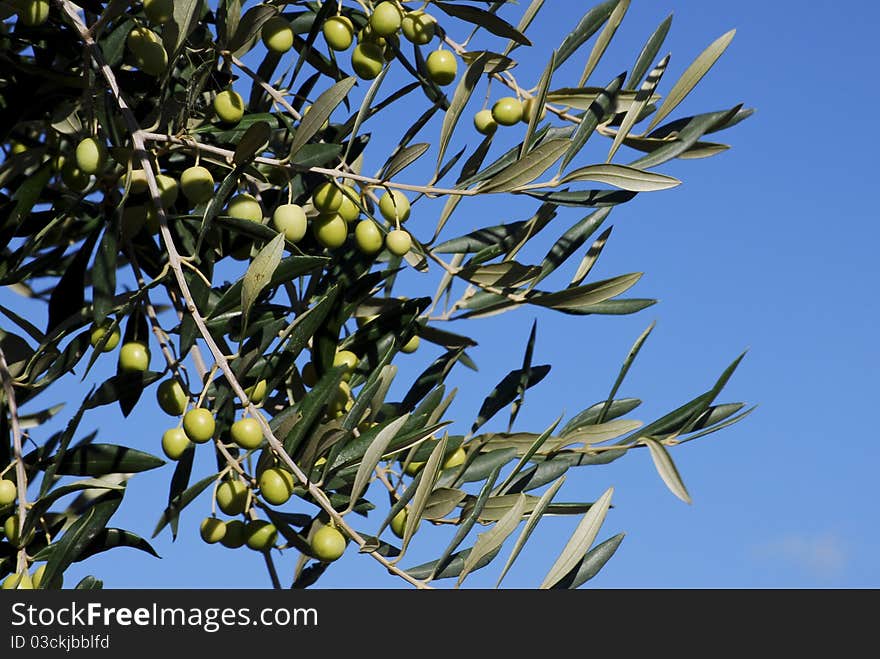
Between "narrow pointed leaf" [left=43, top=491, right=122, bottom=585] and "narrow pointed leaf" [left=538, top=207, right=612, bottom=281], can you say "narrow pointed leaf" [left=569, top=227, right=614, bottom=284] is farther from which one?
"narrow pointed leaf" [left=43, top=491, right=122, bottom=585]

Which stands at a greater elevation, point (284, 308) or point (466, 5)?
point (466, 5)

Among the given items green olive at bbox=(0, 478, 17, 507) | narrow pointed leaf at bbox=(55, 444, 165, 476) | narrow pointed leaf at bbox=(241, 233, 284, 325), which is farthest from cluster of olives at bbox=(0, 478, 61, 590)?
narrow pointed leaf at bbox=(241, 233, 284, 325)

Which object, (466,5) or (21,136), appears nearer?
(466,5)

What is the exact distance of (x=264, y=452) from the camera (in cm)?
196

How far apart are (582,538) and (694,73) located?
845 mm

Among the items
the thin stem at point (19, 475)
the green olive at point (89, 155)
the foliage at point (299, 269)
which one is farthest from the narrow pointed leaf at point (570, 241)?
the thin stem at point (19, 475)

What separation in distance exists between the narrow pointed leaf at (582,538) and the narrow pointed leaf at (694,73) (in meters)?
0.72

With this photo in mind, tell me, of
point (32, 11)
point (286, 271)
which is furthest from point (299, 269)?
point (32, 11)

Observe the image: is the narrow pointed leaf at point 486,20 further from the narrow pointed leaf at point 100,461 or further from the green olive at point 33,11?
the narrow pointed leaf at point 100,461

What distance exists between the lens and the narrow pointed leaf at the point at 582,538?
5.76 ft
